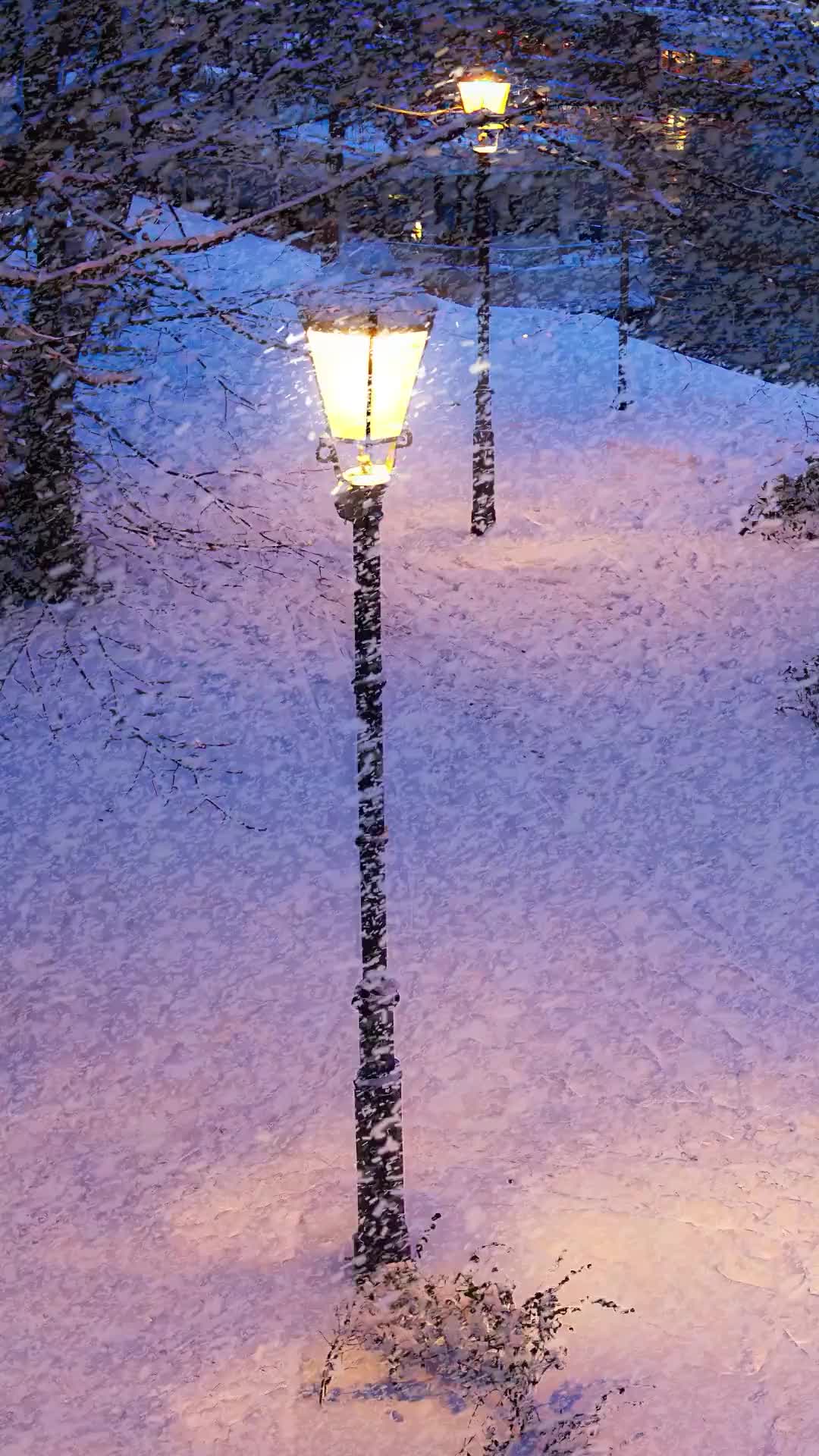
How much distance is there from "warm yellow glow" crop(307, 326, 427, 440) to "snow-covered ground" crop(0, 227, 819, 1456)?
3.47m

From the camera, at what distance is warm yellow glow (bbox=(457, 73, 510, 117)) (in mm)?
12911

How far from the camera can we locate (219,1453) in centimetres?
→ 455

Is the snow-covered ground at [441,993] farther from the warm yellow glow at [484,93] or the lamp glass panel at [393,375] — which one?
the warm yellow glow at [484,93]

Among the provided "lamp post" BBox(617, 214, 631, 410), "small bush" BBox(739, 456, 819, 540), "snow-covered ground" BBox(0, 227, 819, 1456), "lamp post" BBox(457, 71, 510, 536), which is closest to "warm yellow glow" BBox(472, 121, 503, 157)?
"lamp post" BBox(457, 71, 510, 536)

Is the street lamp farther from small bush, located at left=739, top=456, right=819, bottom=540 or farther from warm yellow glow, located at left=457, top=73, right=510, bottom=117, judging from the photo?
small bush, located at left=739, top=456, right=819, bottom=540

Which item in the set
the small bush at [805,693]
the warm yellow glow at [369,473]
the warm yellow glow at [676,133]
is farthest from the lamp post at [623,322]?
the warm yellow glow at [369,473]

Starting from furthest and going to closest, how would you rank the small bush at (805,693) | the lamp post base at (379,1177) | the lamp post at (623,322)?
the lamp post at (623,322) → the small bush at (805,693) → the lamp post base at (379,1177)

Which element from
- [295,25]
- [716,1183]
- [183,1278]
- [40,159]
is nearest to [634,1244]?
[716,1183]

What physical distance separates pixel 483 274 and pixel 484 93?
1836 mm

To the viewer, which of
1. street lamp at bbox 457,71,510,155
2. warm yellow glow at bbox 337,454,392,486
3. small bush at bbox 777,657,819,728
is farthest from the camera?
street lamp at bbox 457,71,510,155

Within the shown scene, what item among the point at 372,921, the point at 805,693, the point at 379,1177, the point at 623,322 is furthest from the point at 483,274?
the point at 379,1177

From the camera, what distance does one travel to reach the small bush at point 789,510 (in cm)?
1498

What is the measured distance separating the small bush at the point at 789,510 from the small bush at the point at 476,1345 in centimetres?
1139

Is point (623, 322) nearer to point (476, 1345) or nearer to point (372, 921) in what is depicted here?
point (372, 921)
